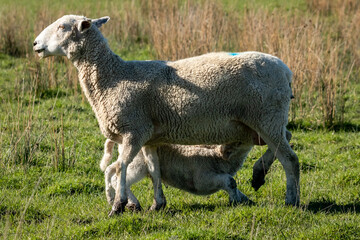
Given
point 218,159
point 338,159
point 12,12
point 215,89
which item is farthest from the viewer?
point 12,12

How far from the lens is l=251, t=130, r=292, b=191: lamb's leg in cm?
612

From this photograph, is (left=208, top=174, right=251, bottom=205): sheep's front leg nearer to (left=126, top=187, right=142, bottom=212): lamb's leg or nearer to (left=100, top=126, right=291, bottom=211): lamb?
(left=100, top=126, right=291, bottom=211): lamb

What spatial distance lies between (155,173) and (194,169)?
459mm

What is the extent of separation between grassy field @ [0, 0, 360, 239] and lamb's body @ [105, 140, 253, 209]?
201mm

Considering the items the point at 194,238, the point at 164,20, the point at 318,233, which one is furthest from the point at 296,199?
the point at 164,20

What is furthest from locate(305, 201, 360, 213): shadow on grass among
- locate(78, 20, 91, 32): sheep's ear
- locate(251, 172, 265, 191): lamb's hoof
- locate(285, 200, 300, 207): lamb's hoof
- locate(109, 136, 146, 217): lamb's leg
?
locate(78, 20, 91, 32): sheep's ear

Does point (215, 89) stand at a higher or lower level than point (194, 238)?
higher

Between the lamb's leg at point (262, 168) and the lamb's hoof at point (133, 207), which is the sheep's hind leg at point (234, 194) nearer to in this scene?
the lamb's leg at point (262, 168)

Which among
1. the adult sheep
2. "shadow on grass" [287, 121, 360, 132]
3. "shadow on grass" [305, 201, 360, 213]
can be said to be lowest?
"shadow on grass" [287, 121, 360, 132]

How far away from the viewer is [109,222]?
17.3ft

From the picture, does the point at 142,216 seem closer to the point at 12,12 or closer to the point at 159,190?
the point at 159,190

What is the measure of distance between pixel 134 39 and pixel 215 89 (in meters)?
9.60

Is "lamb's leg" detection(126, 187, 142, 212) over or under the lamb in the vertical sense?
under

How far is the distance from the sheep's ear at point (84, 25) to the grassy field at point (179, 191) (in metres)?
1.67
